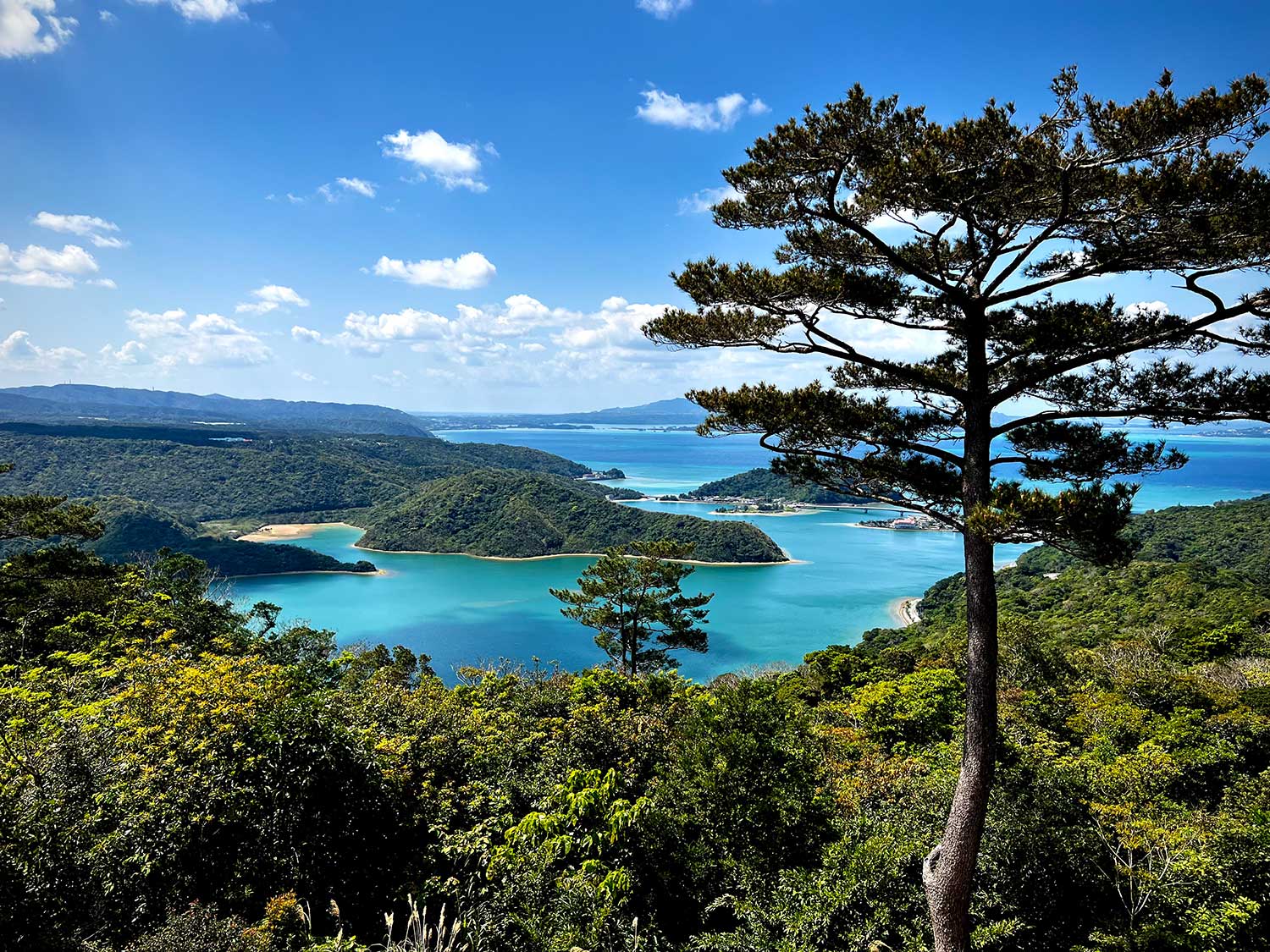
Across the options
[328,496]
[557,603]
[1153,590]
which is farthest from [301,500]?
[1153,590]

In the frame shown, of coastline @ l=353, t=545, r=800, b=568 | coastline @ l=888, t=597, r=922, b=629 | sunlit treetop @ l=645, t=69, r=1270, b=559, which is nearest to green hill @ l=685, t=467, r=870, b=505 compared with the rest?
coastline @ l=353, t=545, r=800, b=568

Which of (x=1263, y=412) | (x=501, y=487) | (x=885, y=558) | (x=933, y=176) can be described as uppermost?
(x=933, y=176)

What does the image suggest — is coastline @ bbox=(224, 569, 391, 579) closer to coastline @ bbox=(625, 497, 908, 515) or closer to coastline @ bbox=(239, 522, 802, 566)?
coastline @ bbox=(239, 522, 802, 566)

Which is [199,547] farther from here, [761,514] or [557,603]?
[761,514]

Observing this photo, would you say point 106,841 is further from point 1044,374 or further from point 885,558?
point 885,558

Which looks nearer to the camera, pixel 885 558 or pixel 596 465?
pixel 885 558

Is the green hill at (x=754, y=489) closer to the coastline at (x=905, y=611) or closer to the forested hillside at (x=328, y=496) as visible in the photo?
the forested hillside at (x=328, y=496)

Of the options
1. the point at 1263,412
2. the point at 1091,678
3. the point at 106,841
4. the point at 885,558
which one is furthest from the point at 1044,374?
the point at 885,558
